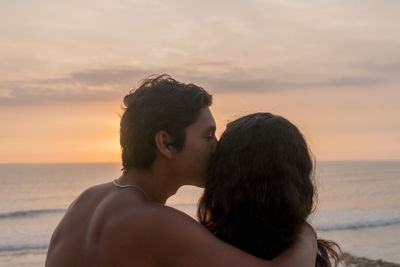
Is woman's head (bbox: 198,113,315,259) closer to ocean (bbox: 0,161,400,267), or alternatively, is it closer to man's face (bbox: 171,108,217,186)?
man's face (bbox: 171,108,217,186)

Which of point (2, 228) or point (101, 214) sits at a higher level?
point (101, 214)

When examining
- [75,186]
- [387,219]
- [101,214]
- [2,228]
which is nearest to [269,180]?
[101,214]

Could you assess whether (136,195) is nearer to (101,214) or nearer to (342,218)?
(101,214)

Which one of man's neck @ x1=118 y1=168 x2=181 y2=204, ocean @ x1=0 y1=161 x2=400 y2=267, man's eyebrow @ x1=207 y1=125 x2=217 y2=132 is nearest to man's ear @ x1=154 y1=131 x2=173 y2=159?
man's neck @ x1=118 y1=168 x2=181 y2=204

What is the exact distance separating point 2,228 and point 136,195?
28.0 metres

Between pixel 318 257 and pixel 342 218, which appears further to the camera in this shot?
pixel 342 218

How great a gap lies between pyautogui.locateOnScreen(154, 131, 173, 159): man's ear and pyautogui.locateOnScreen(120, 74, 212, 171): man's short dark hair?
0.02 meters

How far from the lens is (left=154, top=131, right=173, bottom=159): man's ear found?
8.98 feet

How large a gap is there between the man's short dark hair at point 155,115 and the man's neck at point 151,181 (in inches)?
1.5

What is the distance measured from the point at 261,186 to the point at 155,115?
66 centimetres

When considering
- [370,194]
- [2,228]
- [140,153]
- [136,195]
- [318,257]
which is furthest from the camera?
[370,194]

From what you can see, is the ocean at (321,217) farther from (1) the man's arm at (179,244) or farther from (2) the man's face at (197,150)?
(1) the man's arm at (179,244)

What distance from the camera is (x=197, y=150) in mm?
2818

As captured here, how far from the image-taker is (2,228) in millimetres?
28234
